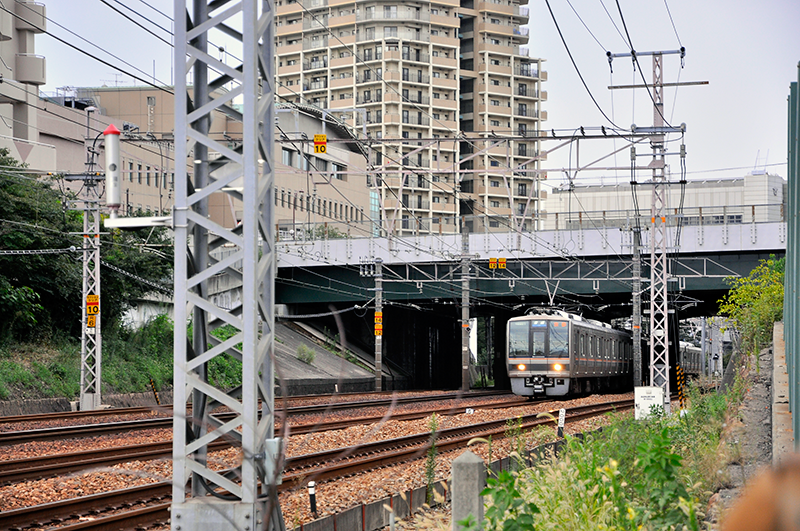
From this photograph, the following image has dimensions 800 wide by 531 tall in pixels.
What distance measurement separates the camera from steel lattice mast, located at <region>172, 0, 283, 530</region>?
580 cm

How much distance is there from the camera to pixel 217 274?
607cm

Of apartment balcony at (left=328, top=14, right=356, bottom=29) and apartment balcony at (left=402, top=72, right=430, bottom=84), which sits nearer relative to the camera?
apartment balcony at (left=402, top=72, right=430, bottom=84)

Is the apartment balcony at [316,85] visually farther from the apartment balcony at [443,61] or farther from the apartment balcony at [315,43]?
the apartment balcony at [443,61]

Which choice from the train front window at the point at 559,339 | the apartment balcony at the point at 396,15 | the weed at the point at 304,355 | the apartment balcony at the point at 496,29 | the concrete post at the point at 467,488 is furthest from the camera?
the apartment balcony at the point at 496,29

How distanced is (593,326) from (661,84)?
13.8m

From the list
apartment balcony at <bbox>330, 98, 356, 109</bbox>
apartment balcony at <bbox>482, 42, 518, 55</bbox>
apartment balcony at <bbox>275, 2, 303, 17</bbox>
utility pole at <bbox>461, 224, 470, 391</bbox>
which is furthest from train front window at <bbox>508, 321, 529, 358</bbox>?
apartment balcony at <bbox>275, 2, 303, 17</bbox>

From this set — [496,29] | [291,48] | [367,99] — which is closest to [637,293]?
[367,99]

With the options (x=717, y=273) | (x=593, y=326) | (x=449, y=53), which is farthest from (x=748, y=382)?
(x=449, y=53)

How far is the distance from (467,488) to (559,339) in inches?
1113

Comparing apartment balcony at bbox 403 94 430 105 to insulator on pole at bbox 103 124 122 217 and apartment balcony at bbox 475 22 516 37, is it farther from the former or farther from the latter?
insulator on pole at bbox 103 124 122 217

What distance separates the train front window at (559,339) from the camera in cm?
3309

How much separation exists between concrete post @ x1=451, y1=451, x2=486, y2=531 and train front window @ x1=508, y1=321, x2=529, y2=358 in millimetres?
28831

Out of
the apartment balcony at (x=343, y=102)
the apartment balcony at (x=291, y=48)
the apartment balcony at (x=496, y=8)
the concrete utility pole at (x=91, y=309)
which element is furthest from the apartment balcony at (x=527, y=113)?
the concrete utility pole at (x=91, y=309)

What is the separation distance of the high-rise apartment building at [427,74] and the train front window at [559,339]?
222 ft
